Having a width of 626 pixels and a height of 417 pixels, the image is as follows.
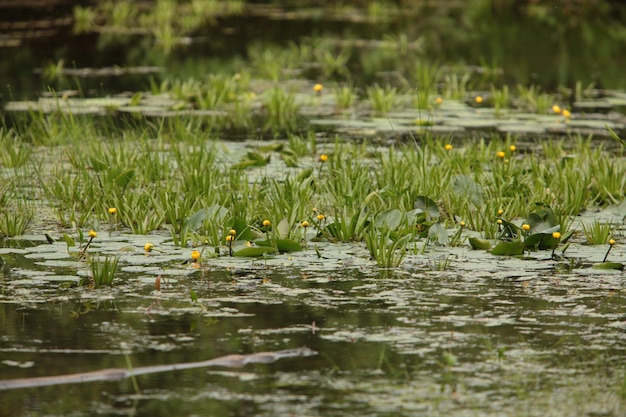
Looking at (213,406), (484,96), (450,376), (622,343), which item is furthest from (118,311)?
(484,96)

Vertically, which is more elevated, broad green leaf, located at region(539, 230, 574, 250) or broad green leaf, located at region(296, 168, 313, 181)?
broad green leaf, located at region(296, 168, 313, 181)

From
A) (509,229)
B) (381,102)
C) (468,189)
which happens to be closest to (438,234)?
(509,229)

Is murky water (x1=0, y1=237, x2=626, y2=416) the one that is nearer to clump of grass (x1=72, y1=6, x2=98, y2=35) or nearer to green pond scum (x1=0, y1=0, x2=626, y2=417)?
green pond scum (x1=0, y1=0, x2=626, y2=417)

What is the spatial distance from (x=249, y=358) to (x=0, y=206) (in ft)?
9.69

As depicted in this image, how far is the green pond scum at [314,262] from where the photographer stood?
3.98 metres

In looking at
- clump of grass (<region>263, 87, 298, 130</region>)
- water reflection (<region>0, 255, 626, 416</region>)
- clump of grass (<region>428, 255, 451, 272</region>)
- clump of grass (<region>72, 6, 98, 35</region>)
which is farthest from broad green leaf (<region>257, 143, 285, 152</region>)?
clump of grass (<region>72, 6, 98, 35</region>)

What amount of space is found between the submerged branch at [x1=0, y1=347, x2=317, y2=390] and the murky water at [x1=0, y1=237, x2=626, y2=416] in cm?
4

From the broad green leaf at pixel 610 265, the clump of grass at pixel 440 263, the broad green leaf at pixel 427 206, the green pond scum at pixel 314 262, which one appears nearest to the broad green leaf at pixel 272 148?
the green pond scum at pixel 314 262

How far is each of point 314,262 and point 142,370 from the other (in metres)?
1.73

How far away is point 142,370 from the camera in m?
4.10

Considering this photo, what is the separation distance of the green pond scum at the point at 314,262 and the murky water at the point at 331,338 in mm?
13

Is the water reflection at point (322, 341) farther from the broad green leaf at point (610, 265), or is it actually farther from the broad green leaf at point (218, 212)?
the broad green leaf at point (218, 212)

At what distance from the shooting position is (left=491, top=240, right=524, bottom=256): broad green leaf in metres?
5.80

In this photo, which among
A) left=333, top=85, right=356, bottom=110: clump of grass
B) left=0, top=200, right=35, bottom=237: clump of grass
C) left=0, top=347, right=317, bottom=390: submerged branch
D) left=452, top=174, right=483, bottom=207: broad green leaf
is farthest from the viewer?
left=333, top=85, right=356, bottom=110: clump of grass
